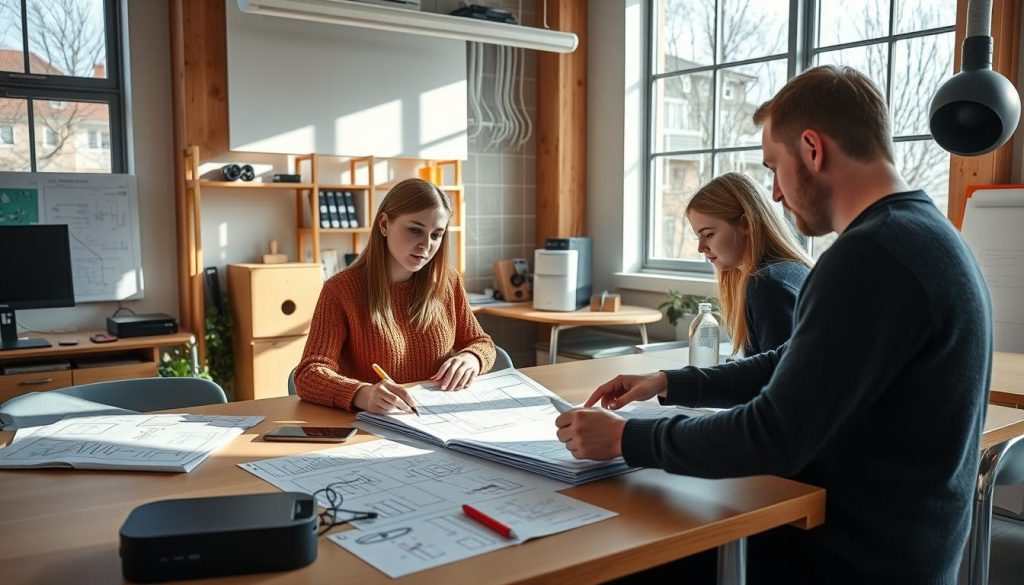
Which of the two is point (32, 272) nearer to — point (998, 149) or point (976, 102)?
point (976, 102)

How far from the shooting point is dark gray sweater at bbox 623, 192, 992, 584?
115cm

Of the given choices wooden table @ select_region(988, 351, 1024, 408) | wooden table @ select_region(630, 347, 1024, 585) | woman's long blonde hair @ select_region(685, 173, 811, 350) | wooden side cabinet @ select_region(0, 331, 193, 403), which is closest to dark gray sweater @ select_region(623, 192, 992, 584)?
wooden table @ select_region(630, 347, 1024, 585)

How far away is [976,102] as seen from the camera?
214 cm

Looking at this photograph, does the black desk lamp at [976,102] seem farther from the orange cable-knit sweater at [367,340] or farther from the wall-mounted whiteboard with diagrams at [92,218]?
the wall-mounted whiteboard with diagrams at [92,218]

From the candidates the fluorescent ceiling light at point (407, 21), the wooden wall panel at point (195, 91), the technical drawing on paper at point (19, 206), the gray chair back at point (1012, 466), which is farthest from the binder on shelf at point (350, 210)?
the gray chair back at point (1012, 466)

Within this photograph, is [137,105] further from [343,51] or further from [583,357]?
[583,357]

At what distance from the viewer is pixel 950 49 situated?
12.8 ft

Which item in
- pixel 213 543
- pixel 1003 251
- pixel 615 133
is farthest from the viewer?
pixel 615 133

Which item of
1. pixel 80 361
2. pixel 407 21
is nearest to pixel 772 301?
pixel 407 21

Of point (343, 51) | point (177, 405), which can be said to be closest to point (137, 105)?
point (343, 51)

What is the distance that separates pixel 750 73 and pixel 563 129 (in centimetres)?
122

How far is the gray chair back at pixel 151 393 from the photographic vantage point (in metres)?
2.22

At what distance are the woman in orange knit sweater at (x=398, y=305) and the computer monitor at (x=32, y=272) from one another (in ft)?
6.96

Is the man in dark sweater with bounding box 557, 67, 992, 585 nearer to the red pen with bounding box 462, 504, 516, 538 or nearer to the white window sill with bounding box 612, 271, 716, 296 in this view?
the red pen with bounding box 462, 504, 516, 538
